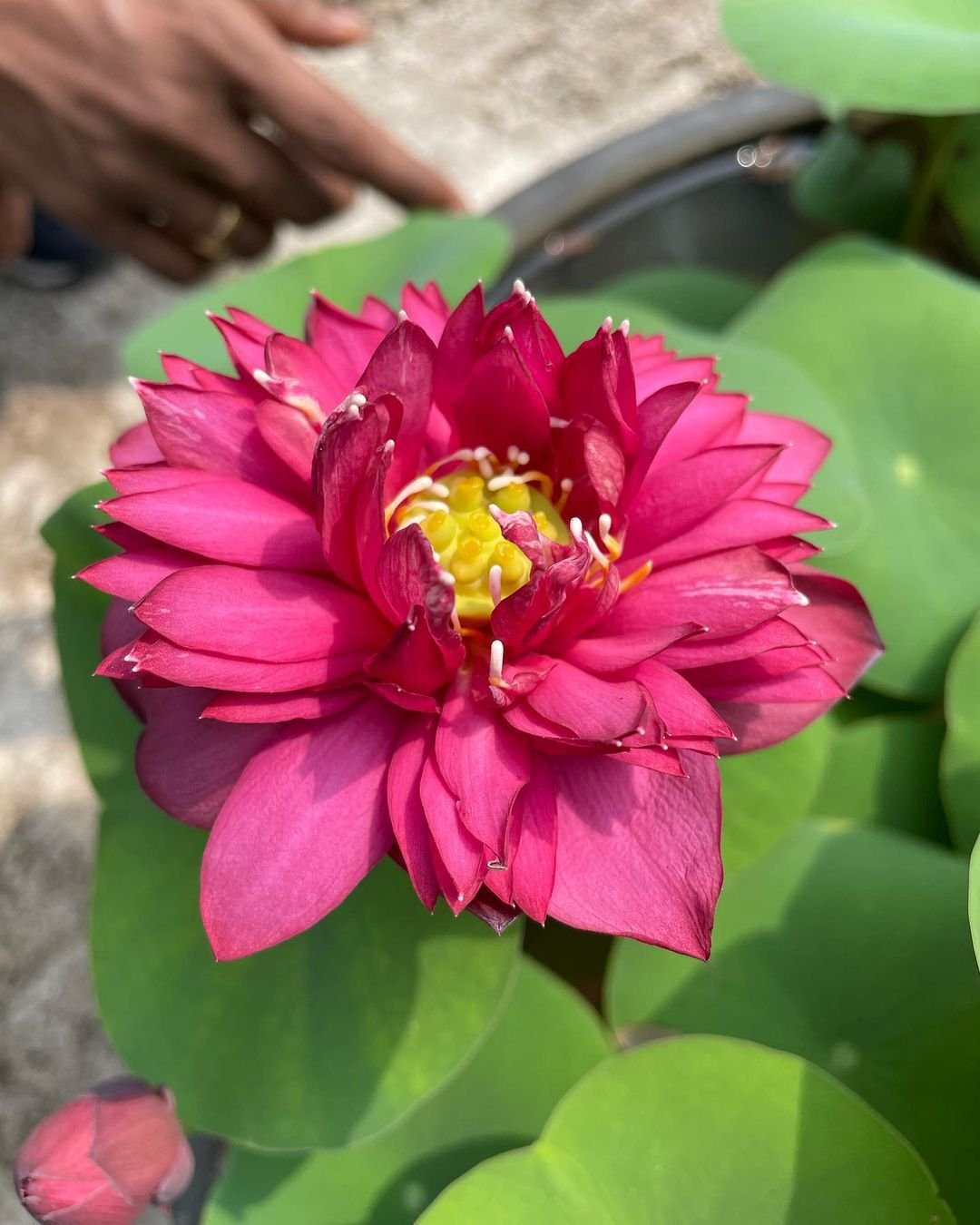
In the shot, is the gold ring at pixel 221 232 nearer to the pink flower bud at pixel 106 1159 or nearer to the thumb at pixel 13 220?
the thumb at pixel 13 220

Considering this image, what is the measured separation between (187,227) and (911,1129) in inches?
25.7

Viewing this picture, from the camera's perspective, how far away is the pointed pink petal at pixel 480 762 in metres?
0.26

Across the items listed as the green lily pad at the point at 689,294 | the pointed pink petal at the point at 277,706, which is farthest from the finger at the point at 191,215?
the pointed pink petal at the point at 277,706

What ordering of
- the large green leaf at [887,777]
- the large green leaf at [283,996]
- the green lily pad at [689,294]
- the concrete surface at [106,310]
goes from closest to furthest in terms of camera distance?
the large green leaf at [283,996] → the large green leaf at [887,777] → the green lily pad at [689,294] → the concrete surface at [106,310]

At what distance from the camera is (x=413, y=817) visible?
0.90 ft

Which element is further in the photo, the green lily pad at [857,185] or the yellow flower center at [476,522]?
the green lily pad at [857,185]

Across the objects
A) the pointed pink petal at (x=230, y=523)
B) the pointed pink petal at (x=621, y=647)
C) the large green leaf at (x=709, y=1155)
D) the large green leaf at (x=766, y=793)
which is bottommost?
the large green leaf at (x=709, y=1155)

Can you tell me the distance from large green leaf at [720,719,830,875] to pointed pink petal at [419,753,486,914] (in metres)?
0.17

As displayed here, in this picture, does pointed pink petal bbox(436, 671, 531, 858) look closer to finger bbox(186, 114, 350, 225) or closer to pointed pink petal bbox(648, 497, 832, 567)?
pointed pink petal bbox(648, 497, 832, 567)

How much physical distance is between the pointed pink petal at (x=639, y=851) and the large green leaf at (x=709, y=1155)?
10 cm

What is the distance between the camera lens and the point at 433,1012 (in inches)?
14.2

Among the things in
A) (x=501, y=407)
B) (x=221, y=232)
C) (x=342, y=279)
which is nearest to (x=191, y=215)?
(x=221, y=232)

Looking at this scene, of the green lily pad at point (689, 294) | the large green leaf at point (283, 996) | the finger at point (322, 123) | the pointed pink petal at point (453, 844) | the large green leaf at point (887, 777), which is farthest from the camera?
the green lily pad at point (689, 294)

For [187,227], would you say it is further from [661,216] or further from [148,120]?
[661,216]
